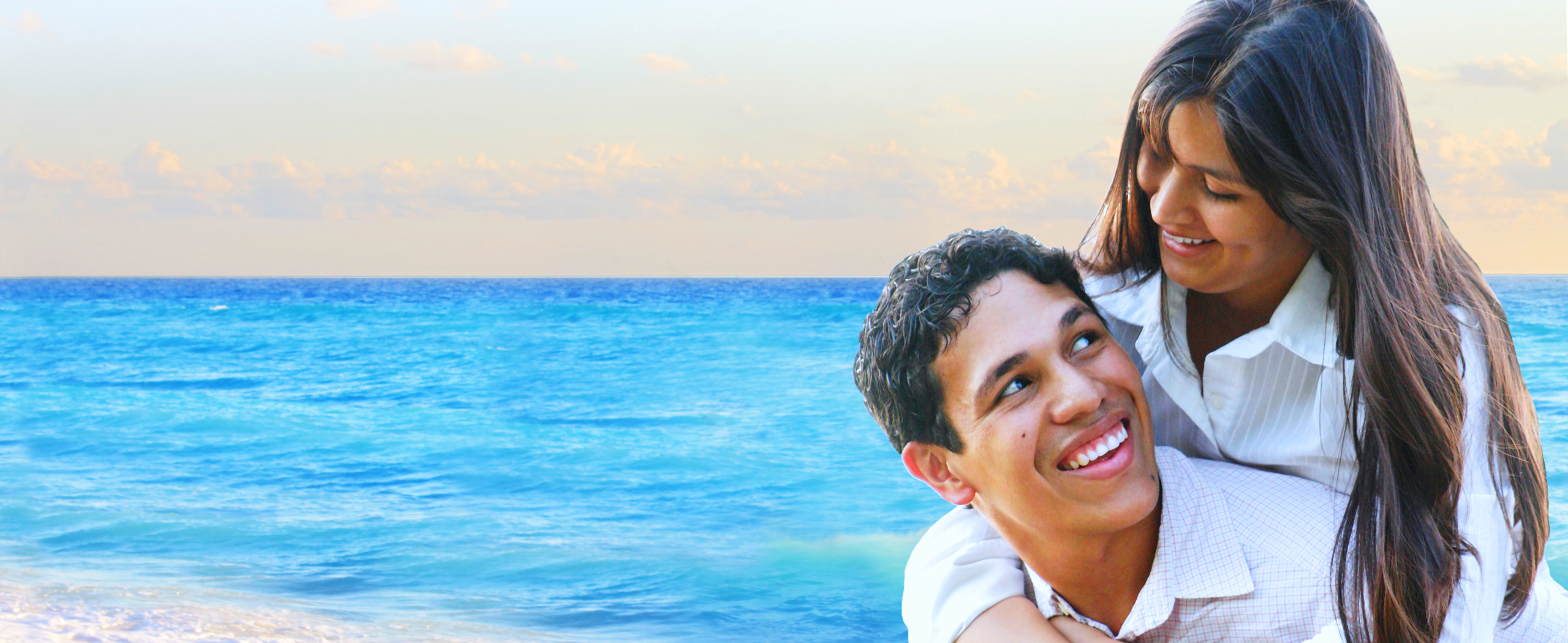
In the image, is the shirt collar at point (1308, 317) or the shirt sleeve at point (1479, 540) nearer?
the shirt sleeve at point (1479, 540)

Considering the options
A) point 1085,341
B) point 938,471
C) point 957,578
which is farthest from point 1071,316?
point 957,578

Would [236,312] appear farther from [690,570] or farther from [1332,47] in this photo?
[1332,47]

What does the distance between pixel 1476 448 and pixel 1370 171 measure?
→ 52cm

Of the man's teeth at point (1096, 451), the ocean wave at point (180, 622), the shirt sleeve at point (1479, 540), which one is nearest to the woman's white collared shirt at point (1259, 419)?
the shirt sleeve at point (1479, 540)

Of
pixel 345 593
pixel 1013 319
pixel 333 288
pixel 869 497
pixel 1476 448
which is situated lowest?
pixel 333 288

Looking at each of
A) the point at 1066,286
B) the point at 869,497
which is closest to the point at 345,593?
the point at 869,497

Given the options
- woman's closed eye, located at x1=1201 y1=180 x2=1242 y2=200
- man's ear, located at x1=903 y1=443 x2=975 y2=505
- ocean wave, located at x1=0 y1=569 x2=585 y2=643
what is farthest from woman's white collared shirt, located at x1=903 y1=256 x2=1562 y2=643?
ocean wave, located at x1=0 y1=569 x2=585 y2=643

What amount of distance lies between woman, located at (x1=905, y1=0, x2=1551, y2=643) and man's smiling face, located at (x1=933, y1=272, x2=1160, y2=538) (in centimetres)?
26

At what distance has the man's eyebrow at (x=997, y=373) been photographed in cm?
204

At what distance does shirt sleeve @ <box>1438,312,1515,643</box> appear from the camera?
1.83 metres

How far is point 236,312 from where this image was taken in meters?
33.6

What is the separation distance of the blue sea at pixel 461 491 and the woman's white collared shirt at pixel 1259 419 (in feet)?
15.7

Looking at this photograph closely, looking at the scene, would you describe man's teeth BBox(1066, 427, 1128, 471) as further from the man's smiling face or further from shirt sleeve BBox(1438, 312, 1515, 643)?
shirt sleeve BBox(1438, 312, 1515, 643)

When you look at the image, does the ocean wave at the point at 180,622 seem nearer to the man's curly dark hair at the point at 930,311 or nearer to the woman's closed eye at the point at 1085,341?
the man's curly dark hair at the point at 930,311
